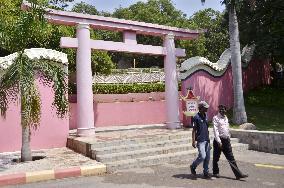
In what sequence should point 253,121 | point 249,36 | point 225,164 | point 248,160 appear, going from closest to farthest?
1. point 225,164
2. point 248,160
3. point 253,121
4. point 249,36

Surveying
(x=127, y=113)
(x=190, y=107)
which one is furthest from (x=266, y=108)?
(x=127, y=113)

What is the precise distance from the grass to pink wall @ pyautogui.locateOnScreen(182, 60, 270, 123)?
64 cm

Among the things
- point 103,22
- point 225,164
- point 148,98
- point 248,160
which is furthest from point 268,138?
point 148,98

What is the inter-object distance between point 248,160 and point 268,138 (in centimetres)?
157

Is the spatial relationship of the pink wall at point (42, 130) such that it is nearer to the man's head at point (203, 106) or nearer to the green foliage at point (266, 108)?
the man's head at point (203, 106)

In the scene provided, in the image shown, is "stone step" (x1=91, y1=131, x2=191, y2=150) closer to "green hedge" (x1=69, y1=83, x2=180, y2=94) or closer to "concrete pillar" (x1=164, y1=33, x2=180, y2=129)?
"concrete pillar" (x1=164, y1=33, x2=180, y2=129)

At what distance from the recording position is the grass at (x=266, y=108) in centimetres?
1443

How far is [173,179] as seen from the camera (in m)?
8.16

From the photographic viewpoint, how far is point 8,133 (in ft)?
37.2

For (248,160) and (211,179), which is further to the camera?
(248,160)

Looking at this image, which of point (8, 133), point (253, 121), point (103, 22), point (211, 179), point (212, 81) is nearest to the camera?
point (211, 179)

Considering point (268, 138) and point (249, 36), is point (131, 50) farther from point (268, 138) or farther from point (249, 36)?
point (249, 36)

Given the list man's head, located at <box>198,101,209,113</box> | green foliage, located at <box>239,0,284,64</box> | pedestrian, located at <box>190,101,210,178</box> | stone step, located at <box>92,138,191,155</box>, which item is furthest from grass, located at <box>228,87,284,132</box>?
man's head, located at <box>198,101,209,113</box>

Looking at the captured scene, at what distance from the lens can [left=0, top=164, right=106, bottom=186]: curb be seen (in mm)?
8188
